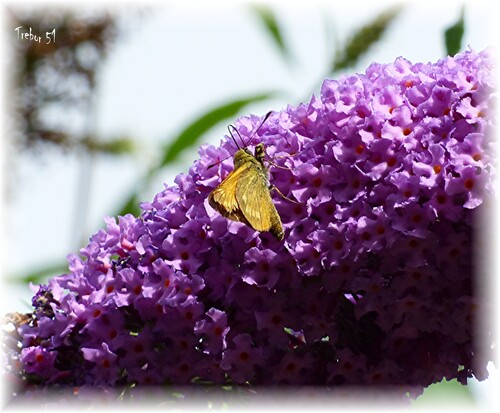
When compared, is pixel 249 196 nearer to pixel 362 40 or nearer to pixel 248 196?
pixel 248 196

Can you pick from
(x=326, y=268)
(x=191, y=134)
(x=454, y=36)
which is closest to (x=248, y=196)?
(x=326, y=268)

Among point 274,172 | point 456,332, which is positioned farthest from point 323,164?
point 456,332

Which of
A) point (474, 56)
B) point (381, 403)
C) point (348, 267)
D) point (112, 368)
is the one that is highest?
point (474, 56)

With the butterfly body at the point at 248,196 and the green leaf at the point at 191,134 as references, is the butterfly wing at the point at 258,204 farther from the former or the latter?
the green leaf at the point at 191,134

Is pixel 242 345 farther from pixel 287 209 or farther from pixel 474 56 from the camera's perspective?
pixel 474 56

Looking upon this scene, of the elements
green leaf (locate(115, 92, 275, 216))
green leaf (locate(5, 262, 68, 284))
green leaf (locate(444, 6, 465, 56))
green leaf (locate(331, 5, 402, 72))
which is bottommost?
green leaf (locate(5, 262, 68, 284))

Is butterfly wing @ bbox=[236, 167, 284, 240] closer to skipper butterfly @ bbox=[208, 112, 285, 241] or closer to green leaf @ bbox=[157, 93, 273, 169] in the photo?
skipper butterfly @ bbox=[208, 112, 285, 241]

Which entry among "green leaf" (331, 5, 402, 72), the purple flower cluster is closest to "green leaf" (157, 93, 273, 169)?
"green leaf" (331, 5, 402, 72)
